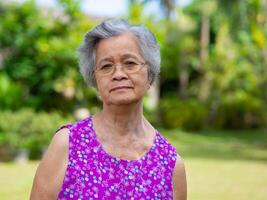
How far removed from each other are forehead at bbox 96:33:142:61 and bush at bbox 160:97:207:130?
2015cm

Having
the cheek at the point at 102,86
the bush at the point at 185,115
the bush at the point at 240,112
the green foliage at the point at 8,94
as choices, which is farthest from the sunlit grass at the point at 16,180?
the bush at the point at 240,112

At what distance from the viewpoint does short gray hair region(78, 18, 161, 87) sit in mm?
2047

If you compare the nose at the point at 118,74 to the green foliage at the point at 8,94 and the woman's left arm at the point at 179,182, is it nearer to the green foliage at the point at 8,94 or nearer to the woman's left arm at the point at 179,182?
the woman's left arm at the point at 179,182

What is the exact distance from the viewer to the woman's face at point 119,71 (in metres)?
2.05

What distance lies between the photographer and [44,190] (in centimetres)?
199

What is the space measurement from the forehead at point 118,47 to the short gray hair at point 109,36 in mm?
15

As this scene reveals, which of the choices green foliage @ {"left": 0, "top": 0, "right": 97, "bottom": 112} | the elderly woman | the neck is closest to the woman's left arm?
the elderly woman

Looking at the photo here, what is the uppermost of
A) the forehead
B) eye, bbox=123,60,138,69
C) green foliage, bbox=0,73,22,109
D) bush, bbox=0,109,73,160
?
the forehead

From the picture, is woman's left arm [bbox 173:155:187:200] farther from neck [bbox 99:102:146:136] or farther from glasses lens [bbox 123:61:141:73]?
glasses lens [bbox 123:61:141:73]

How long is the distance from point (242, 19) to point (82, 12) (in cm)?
558

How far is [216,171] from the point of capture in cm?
1173

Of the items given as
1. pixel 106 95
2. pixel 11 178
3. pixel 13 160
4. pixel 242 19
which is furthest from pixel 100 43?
pixel 242 19

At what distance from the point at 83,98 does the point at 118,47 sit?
13.1m

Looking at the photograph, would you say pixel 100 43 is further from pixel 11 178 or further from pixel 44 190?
pixel 11 178
